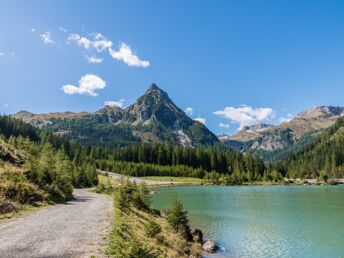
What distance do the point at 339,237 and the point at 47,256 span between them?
1629 inches

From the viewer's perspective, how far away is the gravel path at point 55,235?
25820 mm

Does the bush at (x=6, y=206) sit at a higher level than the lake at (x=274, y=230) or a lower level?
higher

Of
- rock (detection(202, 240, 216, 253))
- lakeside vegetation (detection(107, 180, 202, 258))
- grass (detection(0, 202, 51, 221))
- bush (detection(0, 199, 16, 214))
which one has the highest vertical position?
bush (detection(0, 199, 16, 214))

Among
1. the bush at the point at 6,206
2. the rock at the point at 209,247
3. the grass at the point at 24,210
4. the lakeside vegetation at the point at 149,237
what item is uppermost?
the bush at the point at 6,206

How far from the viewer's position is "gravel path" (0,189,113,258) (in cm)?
2582

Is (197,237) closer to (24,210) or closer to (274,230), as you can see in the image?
(274,230)

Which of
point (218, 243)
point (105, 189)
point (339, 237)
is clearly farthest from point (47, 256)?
point (105, 189)

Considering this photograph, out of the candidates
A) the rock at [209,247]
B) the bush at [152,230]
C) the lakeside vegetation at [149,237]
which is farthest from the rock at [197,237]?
the bush at [152,230]

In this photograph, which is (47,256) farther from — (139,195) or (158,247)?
(139,195)

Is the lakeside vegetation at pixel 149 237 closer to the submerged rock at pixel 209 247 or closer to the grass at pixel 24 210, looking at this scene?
the submerged rock at pixel 209 247

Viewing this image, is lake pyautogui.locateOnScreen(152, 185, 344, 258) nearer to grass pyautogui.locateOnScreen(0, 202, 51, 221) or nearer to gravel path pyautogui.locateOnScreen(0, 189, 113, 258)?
gravel path pyautogui.locateOnScreen(0, 189, 113, 258)

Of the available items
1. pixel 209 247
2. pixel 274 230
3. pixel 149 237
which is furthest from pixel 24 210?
pixel 274 230

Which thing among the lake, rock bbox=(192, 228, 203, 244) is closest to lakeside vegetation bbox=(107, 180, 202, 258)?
rock bbox=(192, 228, 203, 244)

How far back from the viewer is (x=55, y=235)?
3150 cm
